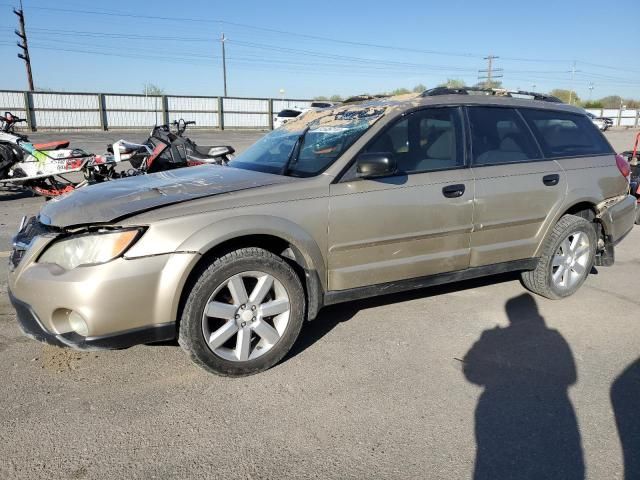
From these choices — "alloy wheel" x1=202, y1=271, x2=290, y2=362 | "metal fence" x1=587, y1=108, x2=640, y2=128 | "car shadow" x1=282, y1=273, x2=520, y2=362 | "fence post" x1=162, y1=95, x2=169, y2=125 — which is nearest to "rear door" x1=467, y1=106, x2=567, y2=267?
"car shadow" x1=282, y1=273, x2=520, y2=362

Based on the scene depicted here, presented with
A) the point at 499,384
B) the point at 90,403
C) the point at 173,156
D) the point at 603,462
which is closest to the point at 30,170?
the point at 173,156

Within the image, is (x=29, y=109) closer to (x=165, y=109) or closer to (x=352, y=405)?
(x=165, y=109)

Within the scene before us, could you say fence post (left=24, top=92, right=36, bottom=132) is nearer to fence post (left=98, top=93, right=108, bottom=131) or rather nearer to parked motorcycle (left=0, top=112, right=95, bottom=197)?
fence post (left=98, top=93, right=108, bottom=131)

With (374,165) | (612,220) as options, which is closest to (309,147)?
(374,165)

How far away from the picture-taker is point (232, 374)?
124 inches

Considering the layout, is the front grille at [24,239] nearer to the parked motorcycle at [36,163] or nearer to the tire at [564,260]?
the tire at [564,260]

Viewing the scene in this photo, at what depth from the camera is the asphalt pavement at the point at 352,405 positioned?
2.43 m

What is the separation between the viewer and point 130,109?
32406 millimetres

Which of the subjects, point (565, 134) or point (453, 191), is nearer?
point (453, 191)

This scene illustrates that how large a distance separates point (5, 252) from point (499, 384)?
538cm

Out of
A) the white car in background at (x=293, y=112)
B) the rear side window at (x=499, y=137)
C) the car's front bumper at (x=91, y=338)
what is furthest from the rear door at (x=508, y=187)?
the car's front bumper at (x=91, y=338)

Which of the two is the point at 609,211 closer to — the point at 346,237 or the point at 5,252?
the point at 346,237

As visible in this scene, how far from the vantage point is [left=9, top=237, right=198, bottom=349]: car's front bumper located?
276 cm

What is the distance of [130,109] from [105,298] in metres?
32.7
